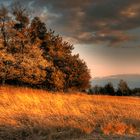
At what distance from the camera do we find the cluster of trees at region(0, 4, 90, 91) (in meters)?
42.2

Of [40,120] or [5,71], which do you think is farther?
[5,71]

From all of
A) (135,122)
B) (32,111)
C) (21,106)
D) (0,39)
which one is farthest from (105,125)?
(0,39)

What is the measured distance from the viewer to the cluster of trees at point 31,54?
139ft

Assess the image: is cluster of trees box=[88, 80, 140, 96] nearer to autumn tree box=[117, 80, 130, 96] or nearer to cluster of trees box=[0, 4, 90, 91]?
autumn tree box=[117, 80, 130, 96]

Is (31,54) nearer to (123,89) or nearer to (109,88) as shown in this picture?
(109,88)

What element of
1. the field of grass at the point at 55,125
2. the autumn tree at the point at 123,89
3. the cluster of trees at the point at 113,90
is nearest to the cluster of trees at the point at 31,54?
the field of grass at the point at 55,125

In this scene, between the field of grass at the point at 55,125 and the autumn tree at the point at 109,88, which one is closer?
the field of grass at the point at 55,125

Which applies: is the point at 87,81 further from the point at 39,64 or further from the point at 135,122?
the point at 135,122

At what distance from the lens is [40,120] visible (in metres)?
13.7

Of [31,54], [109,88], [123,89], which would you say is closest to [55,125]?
[31,54]

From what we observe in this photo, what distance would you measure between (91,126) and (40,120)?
189 cm

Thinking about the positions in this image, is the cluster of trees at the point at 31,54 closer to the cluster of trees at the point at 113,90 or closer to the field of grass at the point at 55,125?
the field of grass at the point at 55,125

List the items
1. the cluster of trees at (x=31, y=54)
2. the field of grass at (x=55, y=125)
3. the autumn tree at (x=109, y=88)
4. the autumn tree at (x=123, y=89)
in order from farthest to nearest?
1. the autumn tree at (x=123, y=89)
2. the autumn tree at (x=109, y=88)
3. the cluster of trees at (x=31, y=54)
4. the field of grass at (x=55, y=125)

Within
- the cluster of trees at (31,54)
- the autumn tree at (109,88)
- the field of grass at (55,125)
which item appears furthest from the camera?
the autumn tree at (109,88)
